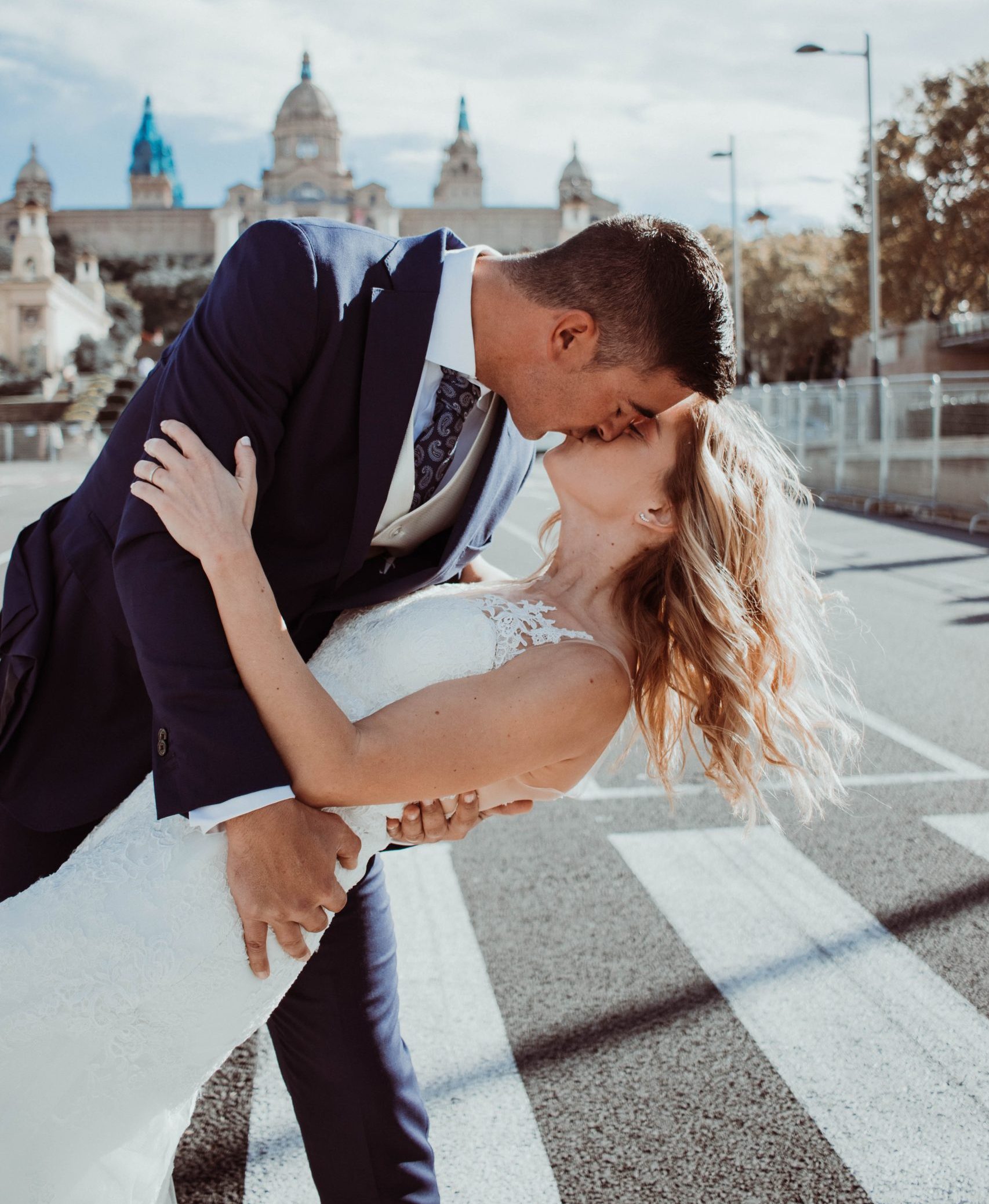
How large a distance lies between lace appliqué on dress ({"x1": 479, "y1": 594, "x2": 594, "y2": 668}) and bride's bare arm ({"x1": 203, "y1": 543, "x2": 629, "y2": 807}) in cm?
3

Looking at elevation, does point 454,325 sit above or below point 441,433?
above

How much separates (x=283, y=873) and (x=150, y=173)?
145m

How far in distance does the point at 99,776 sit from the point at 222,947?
422mm

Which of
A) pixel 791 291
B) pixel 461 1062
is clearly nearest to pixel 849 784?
pixel 461 1062

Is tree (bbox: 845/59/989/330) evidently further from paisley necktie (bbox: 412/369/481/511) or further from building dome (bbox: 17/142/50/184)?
building dome (bbox: 17/142/50/184)

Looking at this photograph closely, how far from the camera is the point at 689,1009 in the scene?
3.16m

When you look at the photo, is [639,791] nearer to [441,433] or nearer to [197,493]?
[441,433]

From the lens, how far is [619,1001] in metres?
3.22

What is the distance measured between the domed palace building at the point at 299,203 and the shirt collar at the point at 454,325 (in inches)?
3354

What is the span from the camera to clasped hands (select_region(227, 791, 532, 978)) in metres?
1.76

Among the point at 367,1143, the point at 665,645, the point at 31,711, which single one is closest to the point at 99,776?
the point at 31,711

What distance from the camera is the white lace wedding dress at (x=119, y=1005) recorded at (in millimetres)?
1693

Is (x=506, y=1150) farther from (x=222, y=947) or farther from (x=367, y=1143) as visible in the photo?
(x=222, y=947)

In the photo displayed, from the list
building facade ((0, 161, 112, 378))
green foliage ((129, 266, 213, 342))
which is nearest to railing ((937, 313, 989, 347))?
building facade ((0, 161, 112, 378))
